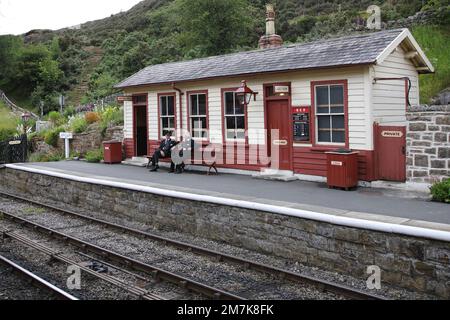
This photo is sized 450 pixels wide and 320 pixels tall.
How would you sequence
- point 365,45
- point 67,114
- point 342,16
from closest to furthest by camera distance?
1. point 365,45
2. point 67,114
3. point 342,16

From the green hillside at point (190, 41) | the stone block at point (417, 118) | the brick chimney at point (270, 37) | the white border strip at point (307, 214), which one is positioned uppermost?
the green hillside at point (190, 41)

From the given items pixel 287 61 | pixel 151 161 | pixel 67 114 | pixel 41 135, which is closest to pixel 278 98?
pixel 287 61

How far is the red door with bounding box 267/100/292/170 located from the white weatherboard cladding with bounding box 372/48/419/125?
2.54 m

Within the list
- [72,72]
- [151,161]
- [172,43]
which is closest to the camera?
[151,161]

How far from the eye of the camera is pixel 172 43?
48750 millimetres

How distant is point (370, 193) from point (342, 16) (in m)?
30.0

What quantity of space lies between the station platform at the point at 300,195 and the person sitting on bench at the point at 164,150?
1.28 ft

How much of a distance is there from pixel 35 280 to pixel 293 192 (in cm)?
596

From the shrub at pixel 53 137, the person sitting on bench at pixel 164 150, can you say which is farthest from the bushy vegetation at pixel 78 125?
the person sitting on bench at pixel 164 150

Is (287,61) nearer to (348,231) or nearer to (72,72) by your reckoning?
(348,231)

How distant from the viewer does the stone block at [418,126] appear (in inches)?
441

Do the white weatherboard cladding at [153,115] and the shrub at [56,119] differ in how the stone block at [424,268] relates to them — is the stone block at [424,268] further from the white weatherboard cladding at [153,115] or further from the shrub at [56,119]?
the shrub at [56,119]

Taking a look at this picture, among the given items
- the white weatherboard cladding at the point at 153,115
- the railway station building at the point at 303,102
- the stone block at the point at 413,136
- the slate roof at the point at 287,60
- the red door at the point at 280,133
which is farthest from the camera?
the white weatherboard cladding at the point at 153,115

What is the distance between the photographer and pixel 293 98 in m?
13.7
